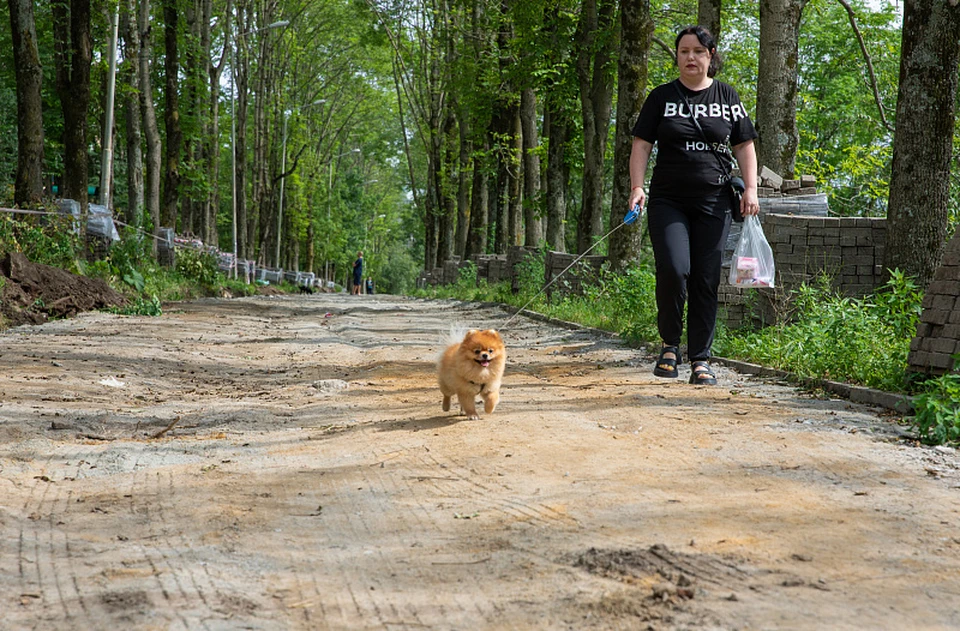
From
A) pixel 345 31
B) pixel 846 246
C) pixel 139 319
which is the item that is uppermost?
pixel 345 31

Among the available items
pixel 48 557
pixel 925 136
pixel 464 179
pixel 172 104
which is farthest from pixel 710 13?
pixel 464 179

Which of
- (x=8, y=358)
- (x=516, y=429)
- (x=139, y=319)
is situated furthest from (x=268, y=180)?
(x=516, y=429)

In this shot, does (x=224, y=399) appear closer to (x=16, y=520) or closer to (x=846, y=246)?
(x=16, y=520)

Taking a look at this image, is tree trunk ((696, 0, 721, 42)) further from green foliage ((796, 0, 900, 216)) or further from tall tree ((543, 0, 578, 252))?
green foliage ((796, 0, 900, 216))

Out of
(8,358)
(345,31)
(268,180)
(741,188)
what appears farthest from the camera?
(268,180)

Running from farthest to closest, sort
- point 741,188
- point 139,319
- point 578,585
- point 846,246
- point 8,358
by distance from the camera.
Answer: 1. point 139,319
2. point 846,246
3. point 8,358
4. point 741,188
5. point 578,585

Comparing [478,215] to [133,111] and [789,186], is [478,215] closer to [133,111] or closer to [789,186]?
[133,111]

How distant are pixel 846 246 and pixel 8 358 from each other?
28.0 feet

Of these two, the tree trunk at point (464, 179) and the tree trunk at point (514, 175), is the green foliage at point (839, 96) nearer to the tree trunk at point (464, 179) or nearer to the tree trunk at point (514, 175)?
the tree trunk at point (514, 175)

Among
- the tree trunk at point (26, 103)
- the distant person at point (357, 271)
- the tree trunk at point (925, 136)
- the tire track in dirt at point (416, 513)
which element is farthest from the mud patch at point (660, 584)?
the distant person at point (357, 271)

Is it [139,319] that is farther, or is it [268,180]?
[268,180]

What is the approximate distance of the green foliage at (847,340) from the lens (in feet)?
26.0

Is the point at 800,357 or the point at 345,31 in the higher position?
the point at 345,31

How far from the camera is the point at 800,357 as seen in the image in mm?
8766
